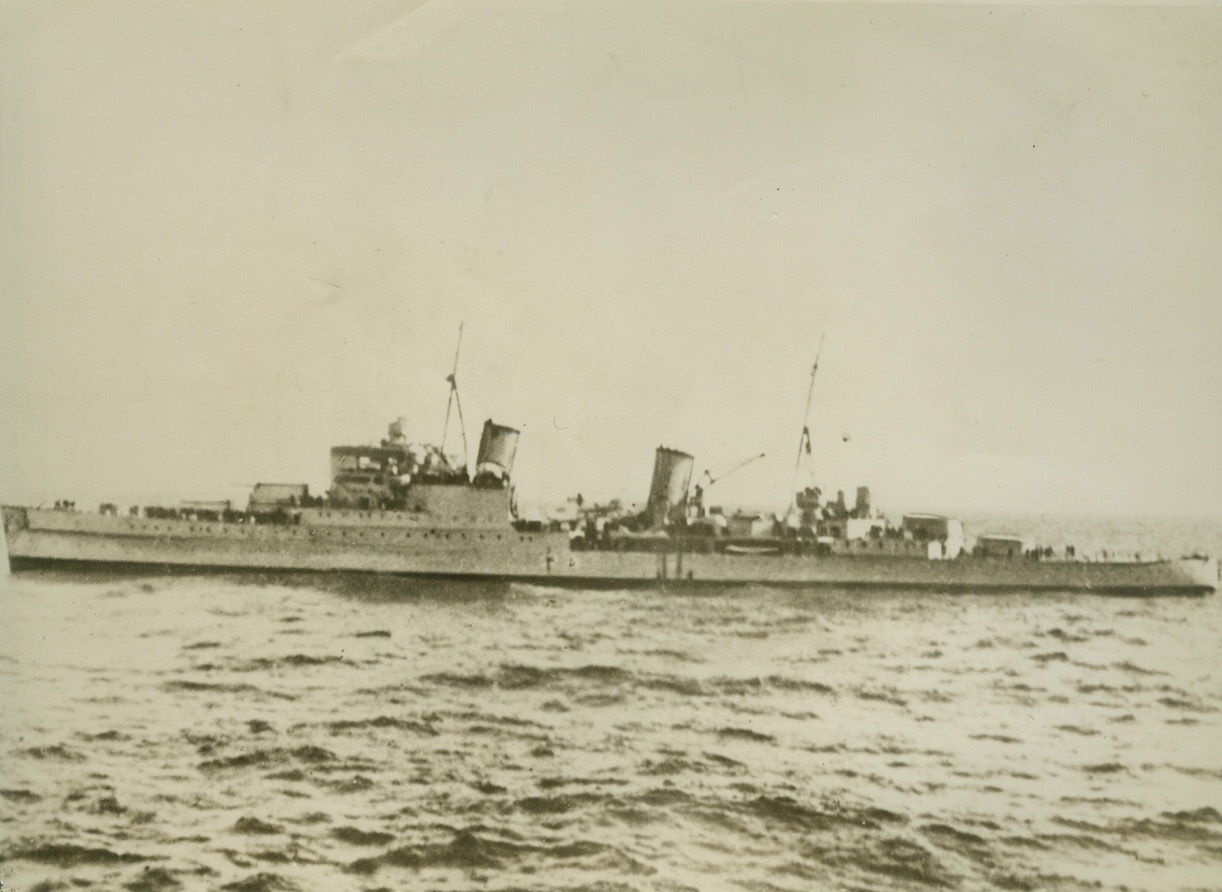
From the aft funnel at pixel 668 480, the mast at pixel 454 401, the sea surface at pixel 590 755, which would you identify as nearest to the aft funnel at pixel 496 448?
the mast at pixel 454 401

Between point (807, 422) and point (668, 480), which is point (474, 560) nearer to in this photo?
point (668, 480)

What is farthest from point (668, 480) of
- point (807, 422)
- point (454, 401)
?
point (454, 401)

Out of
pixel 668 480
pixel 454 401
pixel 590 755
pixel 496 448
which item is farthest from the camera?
pixel 668 480

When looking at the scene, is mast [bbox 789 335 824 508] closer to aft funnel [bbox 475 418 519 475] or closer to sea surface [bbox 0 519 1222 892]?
sea surface [bbox 0 519 1222 892]

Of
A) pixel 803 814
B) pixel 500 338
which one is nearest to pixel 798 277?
pixel 500 338

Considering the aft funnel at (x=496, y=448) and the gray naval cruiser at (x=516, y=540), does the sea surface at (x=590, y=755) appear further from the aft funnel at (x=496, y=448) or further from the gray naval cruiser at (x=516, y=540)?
the aft funnel at (x=496, y=448)
